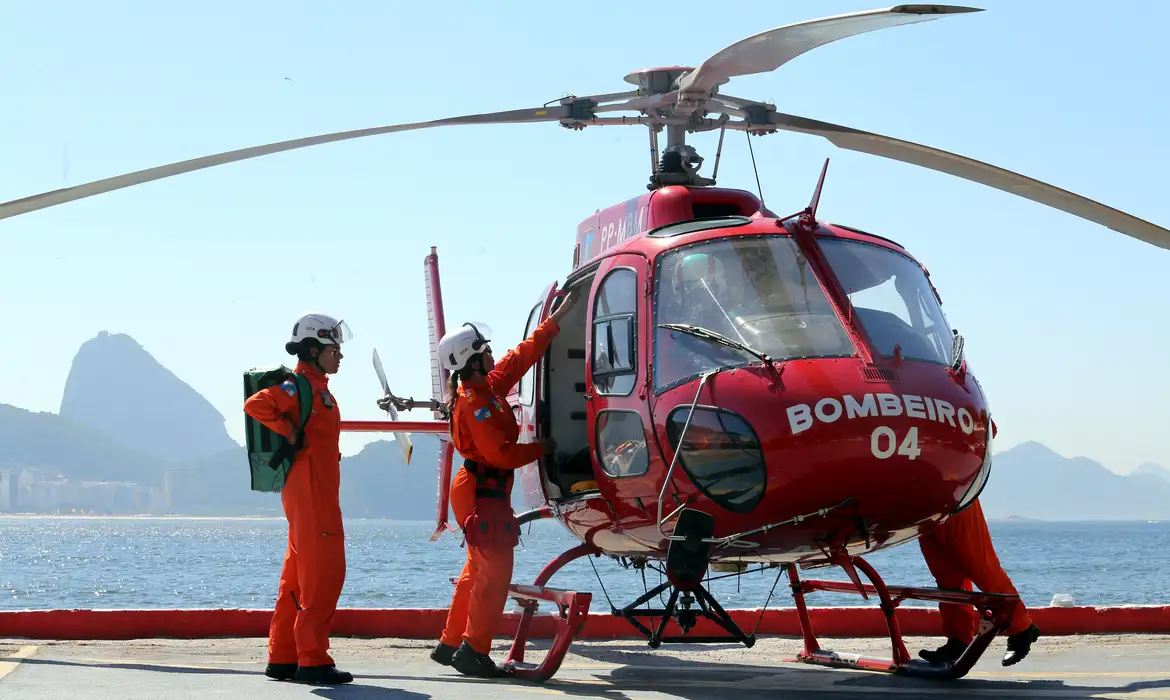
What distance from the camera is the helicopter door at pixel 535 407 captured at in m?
8.26

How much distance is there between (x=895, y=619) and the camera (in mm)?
7516

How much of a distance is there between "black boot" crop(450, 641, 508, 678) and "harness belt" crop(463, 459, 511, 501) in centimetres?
92

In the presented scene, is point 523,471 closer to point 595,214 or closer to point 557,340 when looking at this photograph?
point 557,340

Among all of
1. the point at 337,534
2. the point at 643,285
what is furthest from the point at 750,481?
the point at 337,534

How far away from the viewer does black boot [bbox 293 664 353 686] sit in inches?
276

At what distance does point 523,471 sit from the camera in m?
9.07

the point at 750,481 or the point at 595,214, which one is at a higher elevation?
the point at 595,214

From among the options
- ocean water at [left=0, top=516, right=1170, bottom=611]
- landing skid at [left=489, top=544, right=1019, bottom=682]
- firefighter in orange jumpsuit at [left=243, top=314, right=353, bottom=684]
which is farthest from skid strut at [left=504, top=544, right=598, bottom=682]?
ocean water at [left=0, top=516, right=1170, bottom=611]

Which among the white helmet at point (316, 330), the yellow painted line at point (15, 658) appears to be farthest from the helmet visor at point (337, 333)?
the yellow painted line at point (15, 658)

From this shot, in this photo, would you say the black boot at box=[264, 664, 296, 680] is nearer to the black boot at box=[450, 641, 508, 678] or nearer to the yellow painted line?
Answer: the black boot at box=[450, 641, 508, 678]

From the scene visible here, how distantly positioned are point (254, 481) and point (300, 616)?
82cm

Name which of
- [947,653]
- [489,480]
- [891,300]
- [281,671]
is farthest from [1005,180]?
[281,671]

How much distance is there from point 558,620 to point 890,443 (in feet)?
8.16

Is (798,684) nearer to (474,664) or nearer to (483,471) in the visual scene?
(474,664)
